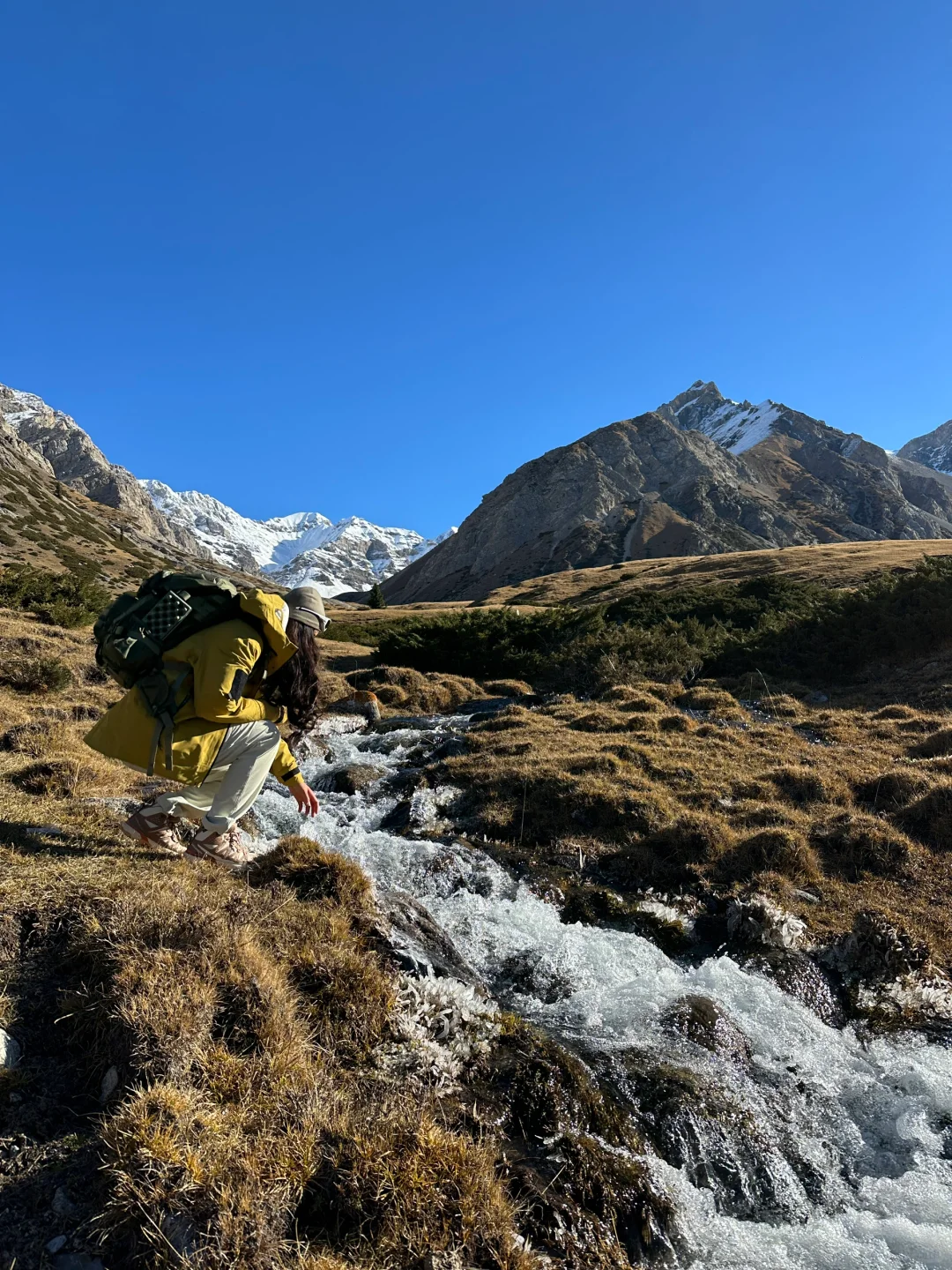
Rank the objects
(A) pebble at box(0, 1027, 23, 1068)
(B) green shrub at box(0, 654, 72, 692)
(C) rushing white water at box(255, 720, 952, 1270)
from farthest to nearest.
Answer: (B) green shrub at box(0, 654, 72, 692) → (C) rushing white water at box(255, 720, 952, 1270) → (A) pebble at box(0, 1027, 23, 1068)

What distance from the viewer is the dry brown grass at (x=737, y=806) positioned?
8.44 metres

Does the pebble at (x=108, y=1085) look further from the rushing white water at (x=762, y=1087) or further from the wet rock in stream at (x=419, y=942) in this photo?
the rushing white water at (x=762, y=1087)

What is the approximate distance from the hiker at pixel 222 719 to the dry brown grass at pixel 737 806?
15.6 ft

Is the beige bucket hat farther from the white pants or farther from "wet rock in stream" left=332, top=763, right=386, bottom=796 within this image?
"wet rock in stream" left=332, top=763, right=386, bottom=796

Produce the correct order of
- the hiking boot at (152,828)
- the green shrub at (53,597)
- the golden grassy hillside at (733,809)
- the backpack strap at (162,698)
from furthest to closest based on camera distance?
the green shrub at (53,597) < the golden grassy hillside at (733,809) < the hiking boot at (152,828) < the backpack strap at (162,698)

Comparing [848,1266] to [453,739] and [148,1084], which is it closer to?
[148,1084]

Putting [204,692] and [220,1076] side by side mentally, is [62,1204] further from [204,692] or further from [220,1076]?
[204,692]

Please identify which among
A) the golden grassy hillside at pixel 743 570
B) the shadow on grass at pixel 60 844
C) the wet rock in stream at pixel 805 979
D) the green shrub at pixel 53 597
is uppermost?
the golden grassy hillside at pixel 743 570

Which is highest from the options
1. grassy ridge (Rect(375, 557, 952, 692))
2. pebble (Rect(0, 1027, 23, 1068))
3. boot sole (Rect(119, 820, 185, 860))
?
grassy ridge (Rect(375, 557, 952, 692))

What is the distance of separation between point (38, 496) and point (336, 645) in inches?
4702

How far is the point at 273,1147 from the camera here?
3.04 meters

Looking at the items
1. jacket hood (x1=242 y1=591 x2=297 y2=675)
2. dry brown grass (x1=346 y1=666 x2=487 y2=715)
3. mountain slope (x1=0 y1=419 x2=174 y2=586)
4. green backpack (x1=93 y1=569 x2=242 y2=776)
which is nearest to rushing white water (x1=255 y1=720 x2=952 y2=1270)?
jacket hood (x1=242 y1=591 x2=297 y2=675)

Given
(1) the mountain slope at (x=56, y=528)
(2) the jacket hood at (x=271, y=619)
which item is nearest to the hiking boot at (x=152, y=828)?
(2) the jacket hood at (x=271, y=619)

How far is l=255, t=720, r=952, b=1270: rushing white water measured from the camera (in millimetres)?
3975
